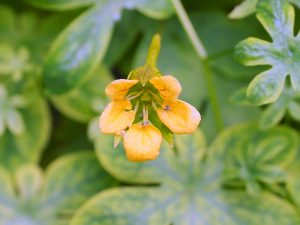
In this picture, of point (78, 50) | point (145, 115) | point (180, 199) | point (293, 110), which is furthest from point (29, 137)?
point (293, 110)

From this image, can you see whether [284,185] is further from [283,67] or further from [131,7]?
[131,7]

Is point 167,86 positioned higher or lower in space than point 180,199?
higher

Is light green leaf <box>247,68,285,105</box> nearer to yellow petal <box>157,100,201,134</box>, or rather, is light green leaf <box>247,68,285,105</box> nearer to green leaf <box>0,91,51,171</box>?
yellow petal <box>157,100,201,134</box>

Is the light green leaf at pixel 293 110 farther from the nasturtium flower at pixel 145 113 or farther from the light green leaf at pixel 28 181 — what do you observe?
the light green leaf at pixel 28 181

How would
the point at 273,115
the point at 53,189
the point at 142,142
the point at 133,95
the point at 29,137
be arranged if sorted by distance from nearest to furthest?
the point at 142,142 → the point at 133,95 → the point at 273,115 → the point at 53,189 → the point at 29,137

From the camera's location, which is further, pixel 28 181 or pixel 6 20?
pixel 6 20

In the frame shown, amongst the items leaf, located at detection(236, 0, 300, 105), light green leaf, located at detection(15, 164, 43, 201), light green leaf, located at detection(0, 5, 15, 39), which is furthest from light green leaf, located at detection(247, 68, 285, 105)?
light green leaf, located at detection(0, 5, 15, 39)

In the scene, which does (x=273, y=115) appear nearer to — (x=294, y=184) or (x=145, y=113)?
(x=294, y=184)
